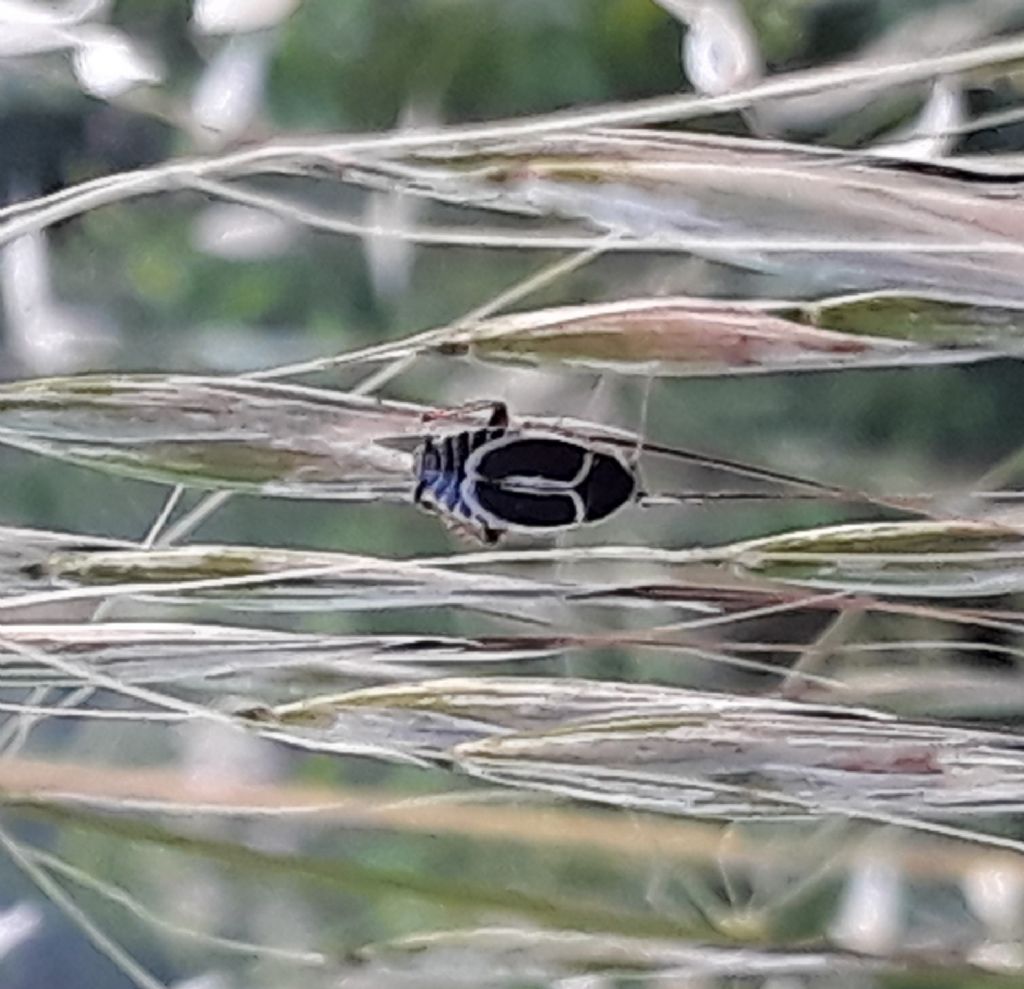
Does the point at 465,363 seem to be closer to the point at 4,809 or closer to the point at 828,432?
the point at 828,432

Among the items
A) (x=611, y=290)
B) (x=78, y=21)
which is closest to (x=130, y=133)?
(x=78, y=21)

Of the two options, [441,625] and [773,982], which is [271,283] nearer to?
[441,625]

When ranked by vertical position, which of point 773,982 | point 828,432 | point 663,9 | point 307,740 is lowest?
point 773,982

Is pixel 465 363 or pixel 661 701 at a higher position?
pixel 465 363

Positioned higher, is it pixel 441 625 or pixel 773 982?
pixel 441 625

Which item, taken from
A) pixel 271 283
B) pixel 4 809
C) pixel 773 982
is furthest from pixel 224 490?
pixel 773 982

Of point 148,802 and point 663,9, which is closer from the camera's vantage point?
point 663,9
